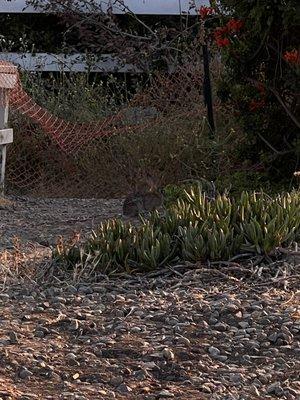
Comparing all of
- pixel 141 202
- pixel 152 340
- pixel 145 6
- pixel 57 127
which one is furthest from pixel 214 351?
pixel 145 6

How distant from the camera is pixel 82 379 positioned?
12.0 feet

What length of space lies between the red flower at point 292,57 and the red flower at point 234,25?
564mm

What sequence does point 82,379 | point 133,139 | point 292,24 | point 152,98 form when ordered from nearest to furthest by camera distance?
point 82,379, point 292,24, point 133,139, point 152,98

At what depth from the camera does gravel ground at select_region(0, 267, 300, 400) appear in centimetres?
361

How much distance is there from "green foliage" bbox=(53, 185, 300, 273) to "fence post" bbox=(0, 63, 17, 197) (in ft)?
13.8

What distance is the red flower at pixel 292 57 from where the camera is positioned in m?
7.91

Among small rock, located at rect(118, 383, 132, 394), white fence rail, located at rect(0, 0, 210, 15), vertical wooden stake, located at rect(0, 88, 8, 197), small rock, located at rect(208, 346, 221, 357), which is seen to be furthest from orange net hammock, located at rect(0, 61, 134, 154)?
small rock, located at rect(118, 383, 132, 394)

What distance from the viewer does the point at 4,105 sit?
33.7 ft

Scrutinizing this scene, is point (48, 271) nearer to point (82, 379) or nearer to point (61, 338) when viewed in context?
point (61, 338)

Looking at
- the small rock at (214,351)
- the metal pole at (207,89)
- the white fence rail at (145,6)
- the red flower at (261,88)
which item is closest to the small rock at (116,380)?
the small rock at (214,351)

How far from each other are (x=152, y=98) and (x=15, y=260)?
6792 millimetres

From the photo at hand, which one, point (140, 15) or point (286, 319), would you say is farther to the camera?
point (140, 15)

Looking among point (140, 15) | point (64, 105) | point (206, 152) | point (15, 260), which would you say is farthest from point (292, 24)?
point (140, 15)

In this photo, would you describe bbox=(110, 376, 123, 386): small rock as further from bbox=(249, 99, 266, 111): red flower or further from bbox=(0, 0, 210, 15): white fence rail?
bbox=(0, 0, 210, 15): white fence rail
